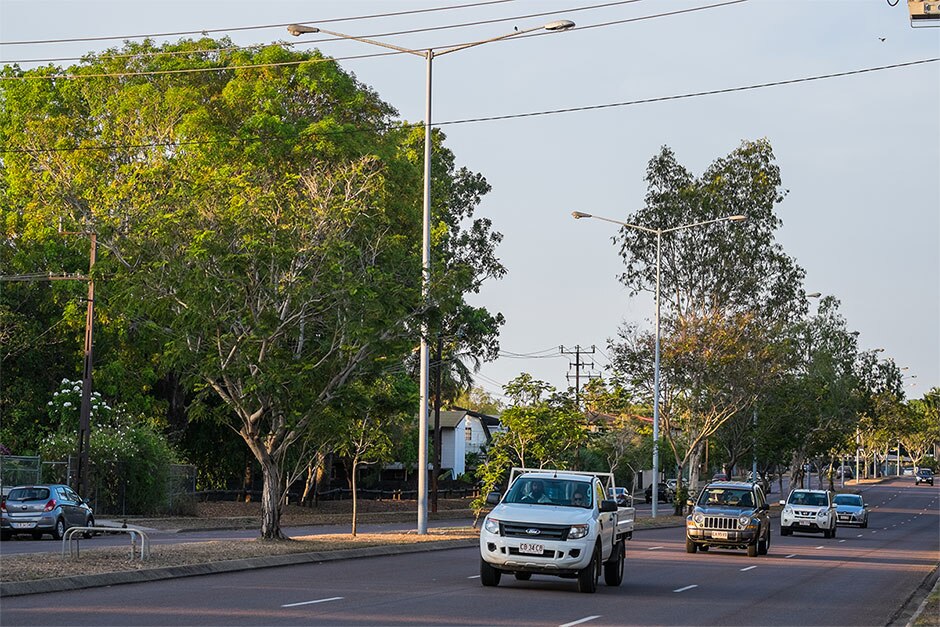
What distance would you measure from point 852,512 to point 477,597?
4242cm

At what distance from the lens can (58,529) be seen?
36031mm

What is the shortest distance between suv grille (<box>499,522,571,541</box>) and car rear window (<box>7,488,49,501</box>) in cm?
1939

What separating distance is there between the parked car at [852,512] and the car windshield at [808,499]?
945cm

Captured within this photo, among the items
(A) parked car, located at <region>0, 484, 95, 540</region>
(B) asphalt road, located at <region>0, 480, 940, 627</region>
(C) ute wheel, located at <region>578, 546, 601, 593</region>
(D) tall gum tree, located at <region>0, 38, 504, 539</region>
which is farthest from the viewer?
(A) parked car, located at <region>0, 484, 95, 540</region>

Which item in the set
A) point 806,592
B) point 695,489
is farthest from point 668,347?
point 806,592

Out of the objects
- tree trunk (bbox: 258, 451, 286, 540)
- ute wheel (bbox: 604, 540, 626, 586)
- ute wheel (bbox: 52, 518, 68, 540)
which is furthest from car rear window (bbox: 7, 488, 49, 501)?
ute wheel (bbox: 604, 540, 626, 586)

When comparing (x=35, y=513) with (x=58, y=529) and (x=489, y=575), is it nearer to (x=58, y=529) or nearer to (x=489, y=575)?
(x=58, y=529)

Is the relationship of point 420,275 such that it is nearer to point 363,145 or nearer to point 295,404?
point 295,404

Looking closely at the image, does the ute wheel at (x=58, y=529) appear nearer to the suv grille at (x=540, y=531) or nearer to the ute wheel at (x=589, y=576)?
the suv grille at (x=540, y=531)

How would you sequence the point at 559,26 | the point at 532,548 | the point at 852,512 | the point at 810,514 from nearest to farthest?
the point at 532,548
the point at 559,26
the point at 810,514
the point at 852,512


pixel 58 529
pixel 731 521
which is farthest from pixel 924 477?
pixel 58 529

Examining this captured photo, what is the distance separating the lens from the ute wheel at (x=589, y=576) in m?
20.9

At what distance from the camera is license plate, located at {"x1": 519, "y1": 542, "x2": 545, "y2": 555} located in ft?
67.8

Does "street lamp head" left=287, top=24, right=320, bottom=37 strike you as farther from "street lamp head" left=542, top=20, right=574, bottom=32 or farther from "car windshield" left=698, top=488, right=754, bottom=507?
"car windshield" left=698, top=488, right=754, bottom=507
